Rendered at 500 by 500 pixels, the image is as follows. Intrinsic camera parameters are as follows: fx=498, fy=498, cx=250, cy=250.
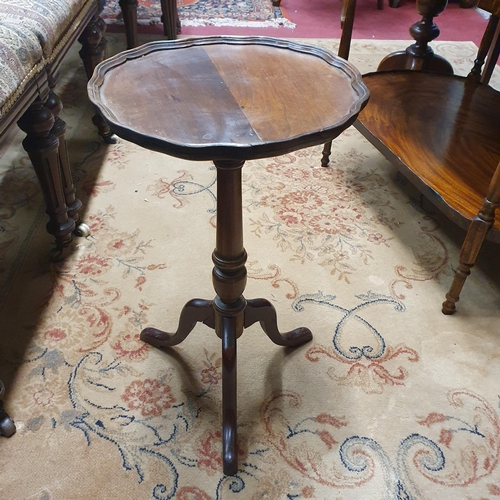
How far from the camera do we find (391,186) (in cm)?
168

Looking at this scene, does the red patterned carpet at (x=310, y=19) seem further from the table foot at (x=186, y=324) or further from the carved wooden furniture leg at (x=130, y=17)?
the table foot at (x=186, y=324)

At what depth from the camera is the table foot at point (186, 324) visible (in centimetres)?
102

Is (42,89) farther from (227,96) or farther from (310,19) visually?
(310,19)

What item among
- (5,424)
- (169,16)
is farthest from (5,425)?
(169,16)

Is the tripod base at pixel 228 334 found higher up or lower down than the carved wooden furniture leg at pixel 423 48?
lower down

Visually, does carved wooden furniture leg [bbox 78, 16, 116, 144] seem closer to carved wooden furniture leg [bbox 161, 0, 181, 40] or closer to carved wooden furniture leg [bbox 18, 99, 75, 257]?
carved wooden furniture leg [bbox 18, 99, 75, 257]

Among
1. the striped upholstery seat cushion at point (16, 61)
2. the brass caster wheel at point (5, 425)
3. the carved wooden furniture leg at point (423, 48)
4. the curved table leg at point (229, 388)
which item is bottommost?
the brass caster wheel at point (5, 425)

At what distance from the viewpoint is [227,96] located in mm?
775

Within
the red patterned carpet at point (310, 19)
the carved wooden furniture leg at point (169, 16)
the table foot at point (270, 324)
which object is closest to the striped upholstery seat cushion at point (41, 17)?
the table foot at point (270, 324)

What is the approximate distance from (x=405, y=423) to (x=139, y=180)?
1.12 meters

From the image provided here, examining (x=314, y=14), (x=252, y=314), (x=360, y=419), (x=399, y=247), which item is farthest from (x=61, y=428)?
(x=314, y=14)

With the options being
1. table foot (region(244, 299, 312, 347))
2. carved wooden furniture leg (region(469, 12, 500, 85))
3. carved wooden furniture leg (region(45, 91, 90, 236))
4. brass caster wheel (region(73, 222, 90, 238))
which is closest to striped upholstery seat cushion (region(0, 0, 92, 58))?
carved wooden furniture leg (region(45, 91, 90, 236))

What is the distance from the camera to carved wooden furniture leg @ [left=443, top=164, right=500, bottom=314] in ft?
3.49

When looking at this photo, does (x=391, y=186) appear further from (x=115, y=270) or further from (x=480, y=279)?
(x=115, y=270)
